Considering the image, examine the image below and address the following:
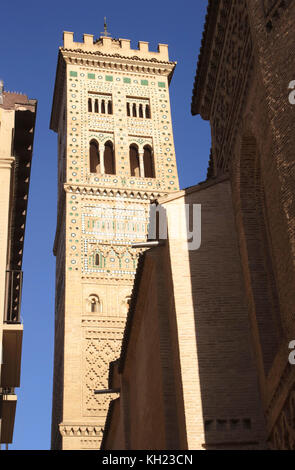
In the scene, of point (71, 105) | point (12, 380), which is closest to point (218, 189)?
point (12, 380)

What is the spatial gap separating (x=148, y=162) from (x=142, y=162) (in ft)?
Answer: 1.33

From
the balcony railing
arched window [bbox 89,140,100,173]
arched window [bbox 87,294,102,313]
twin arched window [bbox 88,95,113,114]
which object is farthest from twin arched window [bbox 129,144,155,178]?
the balcony railing

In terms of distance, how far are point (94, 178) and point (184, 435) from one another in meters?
14.4

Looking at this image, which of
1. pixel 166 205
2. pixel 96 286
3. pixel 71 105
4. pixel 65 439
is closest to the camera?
pixel 166 205

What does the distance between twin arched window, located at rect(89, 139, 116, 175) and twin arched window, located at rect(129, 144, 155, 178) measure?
25.3 inches

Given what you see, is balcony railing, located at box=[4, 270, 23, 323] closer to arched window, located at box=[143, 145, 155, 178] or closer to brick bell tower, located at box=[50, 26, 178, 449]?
brick bell tower, located at box=[50, 26, 178, 449]

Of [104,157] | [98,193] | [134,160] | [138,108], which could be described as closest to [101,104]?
[138,108]

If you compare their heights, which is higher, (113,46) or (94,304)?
(113,46)

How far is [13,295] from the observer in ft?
37.7

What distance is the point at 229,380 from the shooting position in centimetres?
800

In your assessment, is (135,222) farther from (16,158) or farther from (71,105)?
(16,158)

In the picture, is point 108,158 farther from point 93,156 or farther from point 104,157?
point 93,156

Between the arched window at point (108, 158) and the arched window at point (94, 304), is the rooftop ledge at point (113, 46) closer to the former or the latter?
the arched window at point (108, 158)

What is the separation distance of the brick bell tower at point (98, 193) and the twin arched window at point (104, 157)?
0.10 feet
